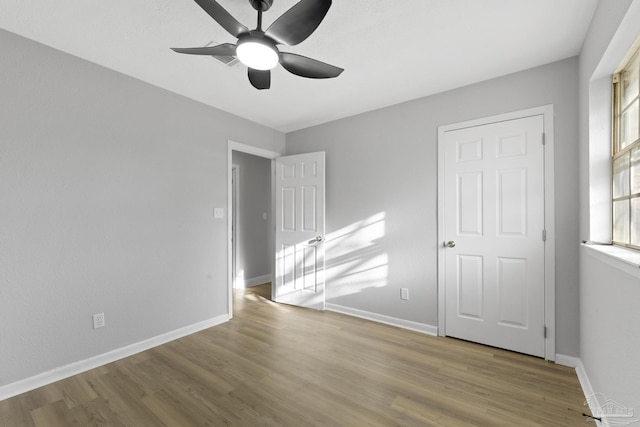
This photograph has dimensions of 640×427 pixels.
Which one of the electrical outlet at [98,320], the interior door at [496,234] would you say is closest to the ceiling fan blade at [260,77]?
the interior door at [496,234]

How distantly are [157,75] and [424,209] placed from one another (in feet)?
9.51

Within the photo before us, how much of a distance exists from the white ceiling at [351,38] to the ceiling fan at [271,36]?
0.33 metres

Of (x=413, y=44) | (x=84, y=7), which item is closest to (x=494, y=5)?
(x=413, y=44)

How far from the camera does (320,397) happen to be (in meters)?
1.86

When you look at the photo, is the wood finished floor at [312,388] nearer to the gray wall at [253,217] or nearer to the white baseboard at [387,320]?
the white baseboard at [387,320]

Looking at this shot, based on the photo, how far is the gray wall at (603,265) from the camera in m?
1.18

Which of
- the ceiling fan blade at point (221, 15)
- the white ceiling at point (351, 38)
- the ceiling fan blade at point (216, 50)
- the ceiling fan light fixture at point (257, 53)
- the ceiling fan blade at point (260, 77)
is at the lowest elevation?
the ceiling fan light fixture at point (257, 53)

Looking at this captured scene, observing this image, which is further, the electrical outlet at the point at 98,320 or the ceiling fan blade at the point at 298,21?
the electrical outlet at the point at 98,320

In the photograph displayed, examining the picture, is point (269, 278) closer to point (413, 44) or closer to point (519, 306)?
point (519, 306)

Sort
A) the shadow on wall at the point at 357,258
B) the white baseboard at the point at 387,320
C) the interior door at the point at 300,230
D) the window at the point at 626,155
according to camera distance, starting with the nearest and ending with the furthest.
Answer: the window at the point at 626,155 < the white baseboard at the point at 387,320 < the shadow on wall at the point at 357,258 < the interior door at the point at 300,230

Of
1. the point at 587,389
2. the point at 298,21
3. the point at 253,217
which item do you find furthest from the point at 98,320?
the point at 587,389

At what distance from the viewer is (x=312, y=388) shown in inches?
76.9

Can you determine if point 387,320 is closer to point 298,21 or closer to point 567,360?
point 567,360

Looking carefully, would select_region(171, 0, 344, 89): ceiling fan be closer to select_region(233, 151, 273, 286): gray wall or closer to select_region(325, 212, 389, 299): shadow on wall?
select_region(325, 212, 389, 299): shadow on wall
